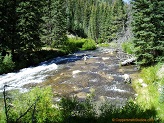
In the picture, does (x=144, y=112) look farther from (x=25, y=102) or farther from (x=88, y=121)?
(x=25, y=102)

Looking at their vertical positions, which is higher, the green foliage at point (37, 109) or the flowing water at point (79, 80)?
the green foliage at point (37, 109)

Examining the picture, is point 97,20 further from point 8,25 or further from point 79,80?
point 79,80

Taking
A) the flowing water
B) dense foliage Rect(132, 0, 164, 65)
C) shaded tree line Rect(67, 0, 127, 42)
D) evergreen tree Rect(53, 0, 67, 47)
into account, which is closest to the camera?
the flowing water

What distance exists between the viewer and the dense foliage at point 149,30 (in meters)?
19.8

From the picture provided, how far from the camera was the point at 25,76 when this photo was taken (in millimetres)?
22109

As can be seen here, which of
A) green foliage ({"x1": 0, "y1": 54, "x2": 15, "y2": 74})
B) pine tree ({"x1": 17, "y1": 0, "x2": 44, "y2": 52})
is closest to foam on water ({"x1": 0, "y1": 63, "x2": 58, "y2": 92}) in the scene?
green foliage ({"x1": 0, "y1": 54, "x2": 15, "y2": 74})

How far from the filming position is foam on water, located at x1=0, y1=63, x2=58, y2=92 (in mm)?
19652

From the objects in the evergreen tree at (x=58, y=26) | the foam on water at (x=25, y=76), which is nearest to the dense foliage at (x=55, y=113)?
the foam on water at (x=25, y=76)

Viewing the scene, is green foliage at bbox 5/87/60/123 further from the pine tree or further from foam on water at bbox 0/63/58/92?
the pine tree

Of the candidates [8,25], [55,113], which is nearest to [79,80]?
[55,113]

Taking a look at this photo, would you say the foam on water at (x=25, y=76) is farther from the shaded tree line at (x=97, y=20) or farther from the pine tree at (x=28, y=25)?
the shaded tree line at (x=97, y=20)

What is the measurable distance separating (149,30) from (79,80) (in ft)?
25.1

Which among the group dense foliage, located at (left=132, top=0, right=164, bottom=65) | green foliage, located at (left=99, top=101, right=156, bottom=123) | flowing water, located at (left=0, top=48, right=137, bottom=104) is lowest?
flowing water, located at (left=0, top=48, right=137, bottom=104)

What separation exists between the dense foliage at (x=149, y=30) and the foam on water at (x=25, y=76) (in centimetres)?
952
